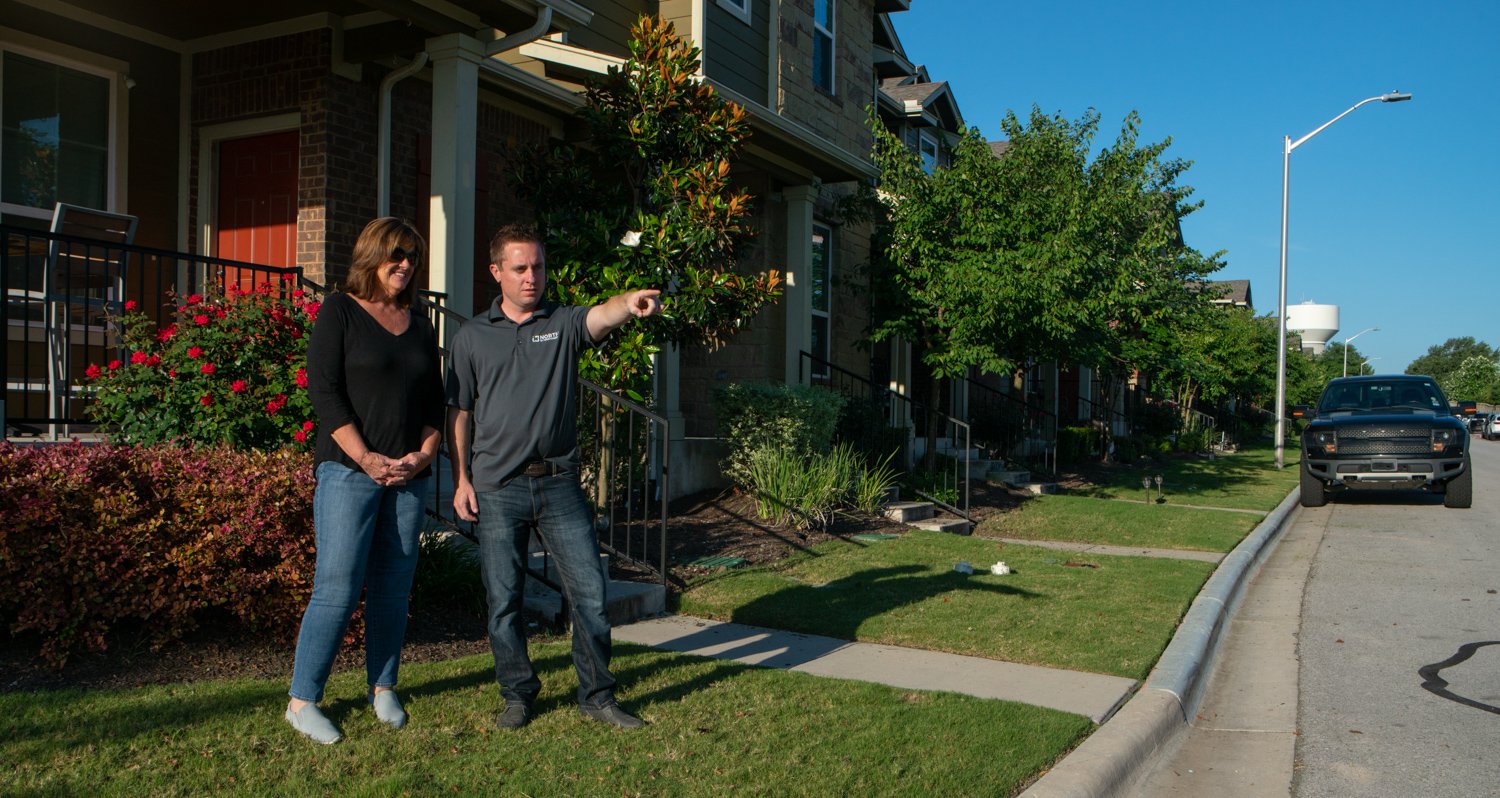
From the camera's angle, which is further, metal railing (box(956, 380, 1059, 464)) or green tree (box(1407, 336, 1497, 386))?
green tree (box(1407, 336, 1497, 386))

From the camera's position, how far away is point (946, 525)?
10625mm

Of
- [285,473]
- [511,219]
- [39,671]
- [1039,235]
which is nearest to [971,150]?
[1039,235]

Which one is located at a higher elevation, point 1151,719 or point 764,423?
point 764,423

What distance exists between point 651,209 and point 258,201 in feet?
9.76

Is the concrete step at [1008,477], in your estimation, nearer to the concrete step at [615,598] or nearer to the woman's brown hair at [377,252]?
the concrete step at [615,598]

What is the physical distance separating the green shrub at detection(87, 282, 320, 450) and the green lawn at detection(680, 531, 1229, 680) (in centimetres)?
254

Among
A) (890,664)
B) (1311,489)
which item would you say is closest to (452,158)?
(890,664)

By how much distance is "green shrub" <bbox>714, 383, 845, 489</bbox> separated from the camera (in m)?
9.77

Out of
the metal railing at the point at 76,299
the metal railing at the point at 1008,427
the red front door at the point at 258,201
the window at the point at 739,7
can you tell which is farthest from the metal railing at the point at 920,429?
the metal railing at the point at 76,299

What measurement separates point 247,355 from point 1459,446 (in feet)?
46.2

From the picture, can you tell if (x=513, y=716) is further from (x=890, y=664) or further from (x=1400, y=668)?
(x=1400, y=668)

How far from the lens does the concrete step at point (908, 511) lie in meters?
10.4

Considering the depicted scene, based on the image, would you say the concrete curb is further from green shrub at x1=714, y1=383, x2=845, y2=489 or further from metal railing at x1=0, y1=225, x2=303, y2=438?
metal railing at x1=0, y1=225, x2=303, y2=438

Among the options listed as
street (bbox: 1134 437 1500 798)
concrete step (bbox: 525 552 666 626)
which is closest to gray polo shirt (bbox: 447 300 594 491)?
concrete step (bbox: 525 552 666 626)
